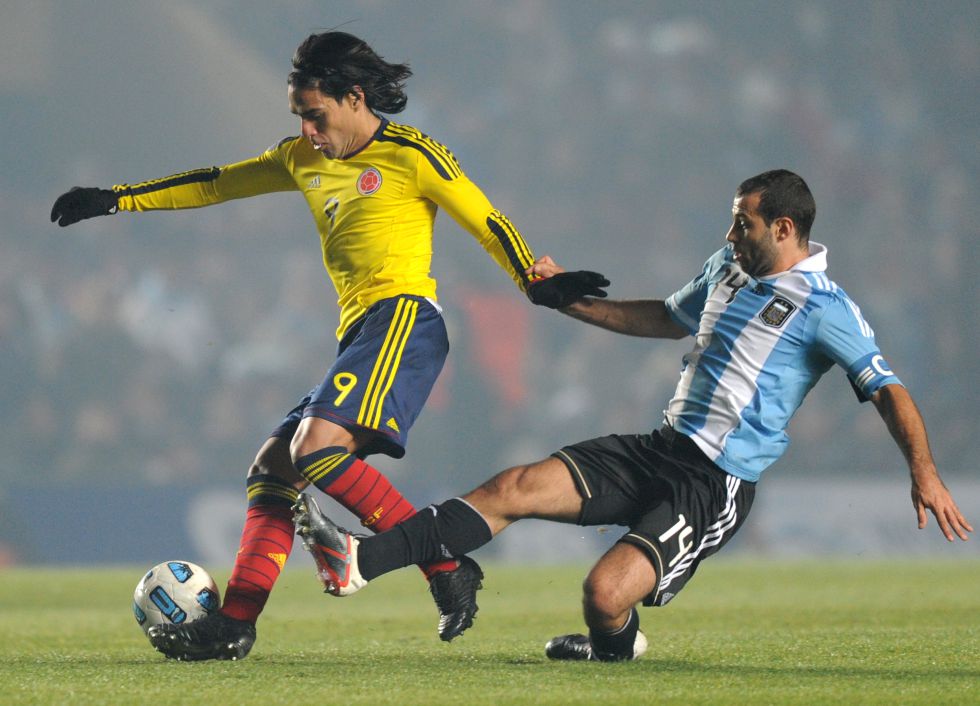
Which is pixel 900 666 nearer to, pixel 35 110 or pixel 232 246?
pixel 232 246

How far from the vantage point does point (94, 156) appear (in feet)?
54.1

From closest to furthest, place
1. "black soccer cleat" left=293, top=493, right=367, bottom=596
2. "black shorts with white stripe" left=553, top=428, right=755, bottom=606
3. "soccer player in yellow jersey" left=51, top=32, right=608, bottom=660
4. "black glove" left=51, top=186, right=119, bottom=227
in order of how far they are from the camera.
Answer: "black soccer cleat" left=293, top=493, right=367, bottom=596
"black shorts with white stripe" left=553, top=428, right=755, bottom=606
"soccer player in yellow jersey" left=51, top=32, right=608, bottom=660
"black glove" left=51, top=186, right=119, bottom=227

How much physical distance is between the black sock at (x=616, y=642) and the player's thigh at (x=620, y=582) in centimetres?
10

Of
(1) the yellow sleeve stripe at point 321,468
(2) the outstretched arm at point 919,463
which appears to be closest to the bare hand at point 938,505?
(2) the outstretched arm at point 919,463

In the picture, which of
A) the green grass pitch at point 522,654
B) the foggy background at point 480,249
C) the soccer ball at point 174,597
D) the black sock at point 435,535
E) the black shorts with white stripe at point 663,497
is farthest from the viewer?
the foggy background at point 480,249

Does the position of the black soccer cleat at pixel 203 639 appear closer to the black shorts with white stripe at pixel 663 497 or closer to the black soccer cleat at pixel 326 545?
the black soccer cleat at pixel 326 545

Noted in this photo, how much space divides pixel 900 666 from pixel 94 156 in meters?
14.2

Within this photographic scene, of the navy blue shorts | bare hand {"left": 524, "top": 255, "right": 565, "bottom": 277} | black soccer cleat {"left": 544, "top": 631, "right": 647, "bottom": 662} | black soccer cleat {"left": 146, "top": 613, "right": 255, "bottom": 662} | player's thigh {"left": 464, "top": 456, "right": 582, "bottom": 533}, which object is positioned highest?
bare hand {"left": 524, "top": 255, "right": 565, "bottom": 277}

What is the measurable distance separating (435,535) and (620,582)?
0.54m

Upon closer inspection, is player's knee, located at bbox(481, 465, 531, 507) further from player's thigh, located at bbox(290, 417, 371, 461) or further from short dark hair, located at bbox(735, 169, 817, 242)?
short dark hair, located at bbox(735, 169, 817, 242)

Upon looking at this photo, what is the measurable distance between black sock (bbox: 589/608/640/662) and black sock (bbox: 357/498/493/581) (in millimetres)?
445

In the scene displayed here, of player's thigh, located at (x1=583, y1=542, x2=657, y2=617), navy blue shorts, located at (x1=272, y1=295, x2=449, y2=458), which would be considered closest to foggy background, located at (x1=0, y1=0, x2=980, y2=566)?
navy blue shorts, located at (x1=272, y1=295, x2=449, y2=458)

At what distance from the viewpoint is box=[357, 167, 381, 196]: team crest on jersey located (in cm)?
438

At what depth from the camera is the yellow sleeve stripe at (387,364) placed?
4.13 metres
